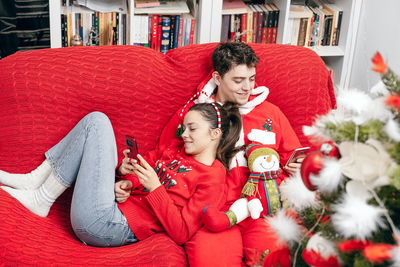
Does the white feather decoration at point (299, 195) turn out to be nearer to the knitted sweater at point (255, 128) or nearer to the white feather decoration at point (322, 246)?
the white feather decoration at point (322, 246)

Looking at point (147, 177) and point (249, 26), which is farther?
point (249, 26)

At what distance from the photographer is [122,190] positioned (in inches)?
63.9

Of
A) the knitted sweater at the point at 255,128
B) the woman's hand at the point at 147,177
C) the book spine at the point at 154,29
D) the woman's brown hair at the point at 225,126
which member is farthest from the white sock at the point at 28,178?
the book spine at the point at 154,29

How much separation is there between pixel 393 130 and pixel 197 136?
1.05 meters

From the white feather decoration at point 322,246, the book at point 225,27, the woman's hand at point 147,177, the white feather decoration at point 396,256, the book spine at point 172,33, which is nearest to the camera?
the white feather decoration at point 396,256

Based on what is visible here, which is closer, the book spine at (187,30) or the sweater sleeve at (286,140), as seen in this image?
the sweater sleeve at (286,140)

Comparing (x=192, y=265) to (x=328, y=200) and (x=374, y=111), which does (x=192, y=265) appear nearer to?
(x=328, y=200)

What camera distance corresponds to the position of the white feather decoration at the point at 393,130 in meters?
0.67

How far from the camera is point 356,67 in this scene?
3172 mm

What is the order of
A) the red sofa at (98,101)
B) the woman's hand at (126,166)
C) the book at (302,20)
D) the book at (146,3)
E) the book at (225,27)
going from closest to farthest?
1. the red sofa at (98,101)
2. the woman's hand at (126,166)
3. the book at (146,3)
4. the book at (225,27)
5. the book at (302,20)

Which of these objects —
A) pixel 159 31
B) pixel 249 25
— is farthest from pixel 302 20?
pixel 159 31

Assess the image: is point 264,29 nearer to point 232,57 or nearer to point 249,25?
point 249,25

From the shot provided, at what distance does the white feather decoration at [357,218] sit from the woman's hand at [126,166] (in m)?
1.03

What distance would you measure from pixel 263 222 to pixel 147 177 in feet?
1.52
